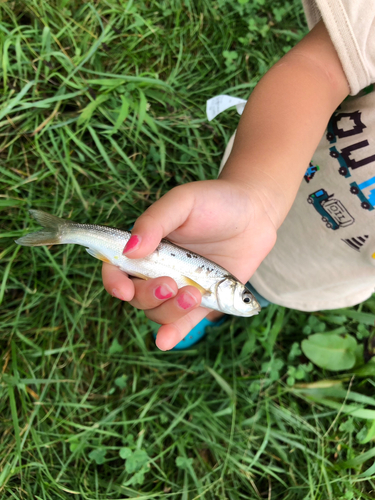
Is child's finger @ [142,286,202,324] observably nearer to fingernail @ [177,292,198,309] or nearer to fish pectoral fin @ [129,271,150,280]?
fingernail @ [177,292,198,309]

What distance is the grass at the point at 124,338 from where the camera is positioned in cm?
228

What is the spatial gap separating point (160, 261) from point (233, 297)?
41cm

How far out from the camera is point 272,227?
6.00 ft

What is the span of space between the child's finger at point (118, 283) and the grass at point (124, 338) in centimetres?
93

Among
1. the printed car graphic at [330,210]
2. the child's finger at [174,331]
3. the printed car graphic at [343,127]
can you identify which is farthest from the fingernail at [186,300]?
the printed car graphic at [343,127]

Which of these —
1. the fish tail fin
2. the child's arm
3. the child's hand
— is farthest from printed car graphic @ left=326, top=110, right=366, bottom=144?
the fish tail fin

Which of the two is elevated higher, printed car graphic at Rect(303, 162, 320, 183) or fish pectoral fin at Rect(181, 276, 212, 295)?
printed car graphic at Rect(303, 162, 320, 183)

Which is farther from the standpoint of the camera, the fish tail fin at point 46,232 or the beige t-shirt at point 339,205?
the fish tail fin at point 46,232

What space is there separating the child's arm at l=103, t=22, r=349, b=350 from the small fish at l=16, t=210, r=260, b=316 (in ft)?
0.27

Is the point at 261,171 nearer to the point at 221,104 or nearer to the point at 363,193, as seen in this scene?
the point at 363,193

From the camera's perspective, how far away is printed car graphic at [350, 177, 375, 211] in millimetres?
1767

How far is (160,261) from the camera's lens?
1.65 meters

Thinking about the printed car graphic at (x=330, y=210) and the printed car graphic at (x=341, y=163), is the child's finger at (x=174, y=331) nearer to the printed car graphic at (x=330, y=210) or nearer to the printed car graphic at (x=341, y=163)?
the printed car graphic at (x=330, y=210)

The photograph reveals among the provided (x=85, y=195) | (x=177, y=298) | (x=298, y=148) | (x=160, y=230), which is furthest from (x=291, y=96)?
(x=85, y=195)
